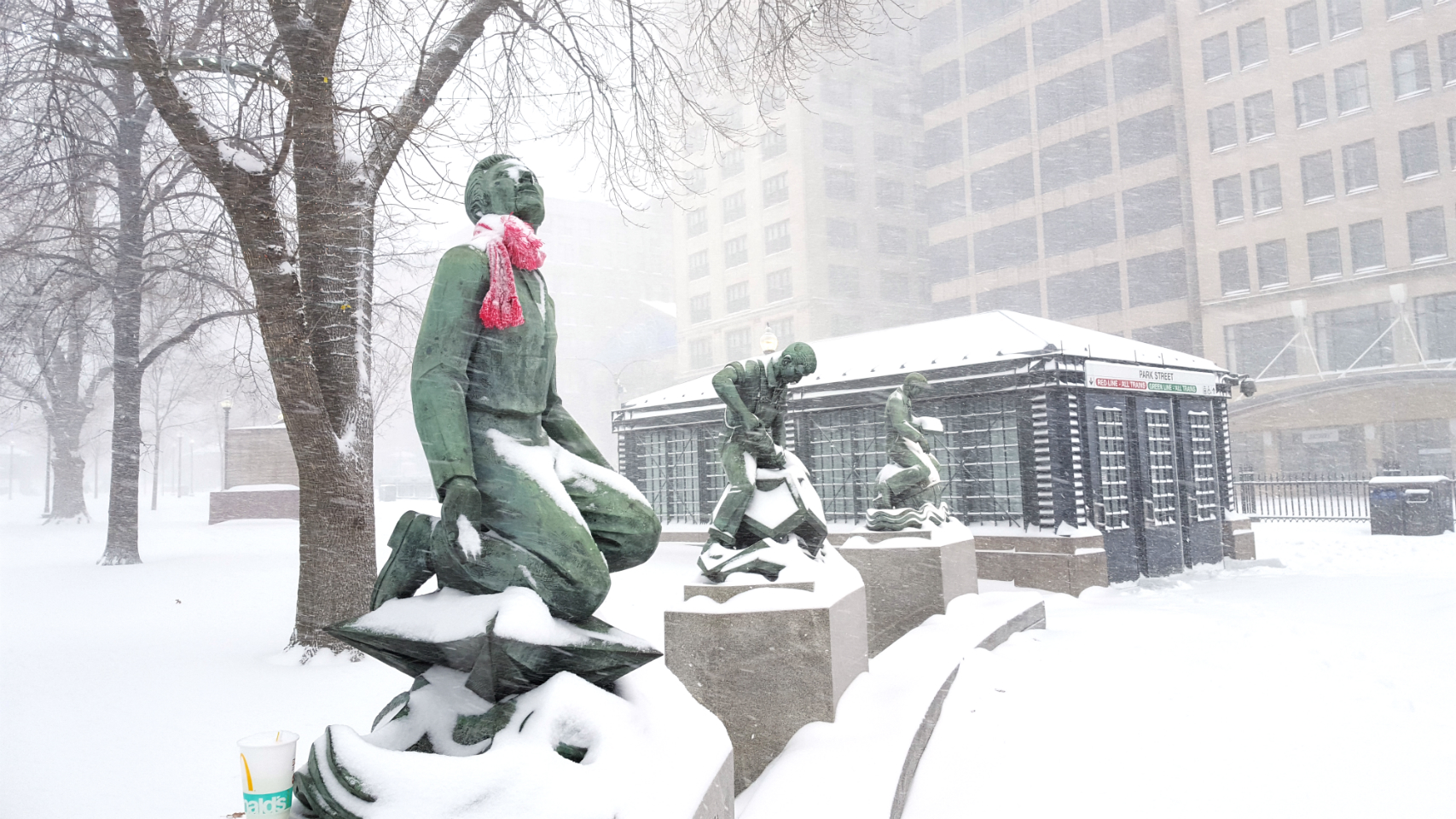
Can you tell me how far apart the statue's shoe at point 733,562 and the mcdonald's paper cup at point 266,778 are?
3171 millimetres

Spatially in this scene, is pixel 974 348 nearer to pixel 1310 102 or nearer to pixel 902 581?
A: pixel 902 581

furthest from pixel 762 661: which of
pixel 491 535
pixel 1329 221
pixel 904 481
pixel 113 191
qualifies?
pixel 1329 221

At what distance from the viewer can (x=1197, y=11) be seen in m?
36.6

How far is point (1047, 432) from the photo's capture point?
12.4 metres

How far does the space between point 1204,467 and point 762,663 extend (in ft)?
43.3

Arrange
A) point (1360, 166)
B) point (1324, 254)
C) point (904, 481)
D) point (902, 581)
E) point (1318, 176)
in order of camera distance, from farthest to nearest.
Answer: point (1318, 176)
point (1324, 254)
point (1360, 166)
point (904, 481)
point (902, 581)

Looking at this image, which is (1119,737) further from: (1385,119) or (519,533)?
(1385,119)

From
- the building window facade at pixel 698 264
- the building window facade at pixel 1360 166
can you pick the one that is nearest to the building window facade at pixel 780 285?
the building window facade at pixel 698 264

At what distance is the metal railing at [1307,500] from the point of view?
22.8 m

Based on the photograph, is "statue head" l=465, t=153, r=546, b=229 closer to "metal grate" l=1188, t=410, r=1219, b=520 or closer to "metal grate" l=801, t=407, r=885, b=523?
"metal grate" l=801, t=407, r=885, b=523

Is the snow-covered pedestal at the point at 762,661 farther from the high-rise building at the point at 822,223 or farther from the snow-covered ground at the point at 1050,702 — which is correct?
the high-rise building at the point at 822,223

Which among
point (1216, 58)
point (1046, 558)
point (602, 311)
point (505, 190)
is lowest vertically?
point (1046, 558)

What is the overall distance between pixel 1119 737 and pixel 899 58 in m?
47.5

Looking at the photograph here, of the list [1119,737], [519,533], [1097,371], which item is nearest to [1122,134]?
[1097,371]
